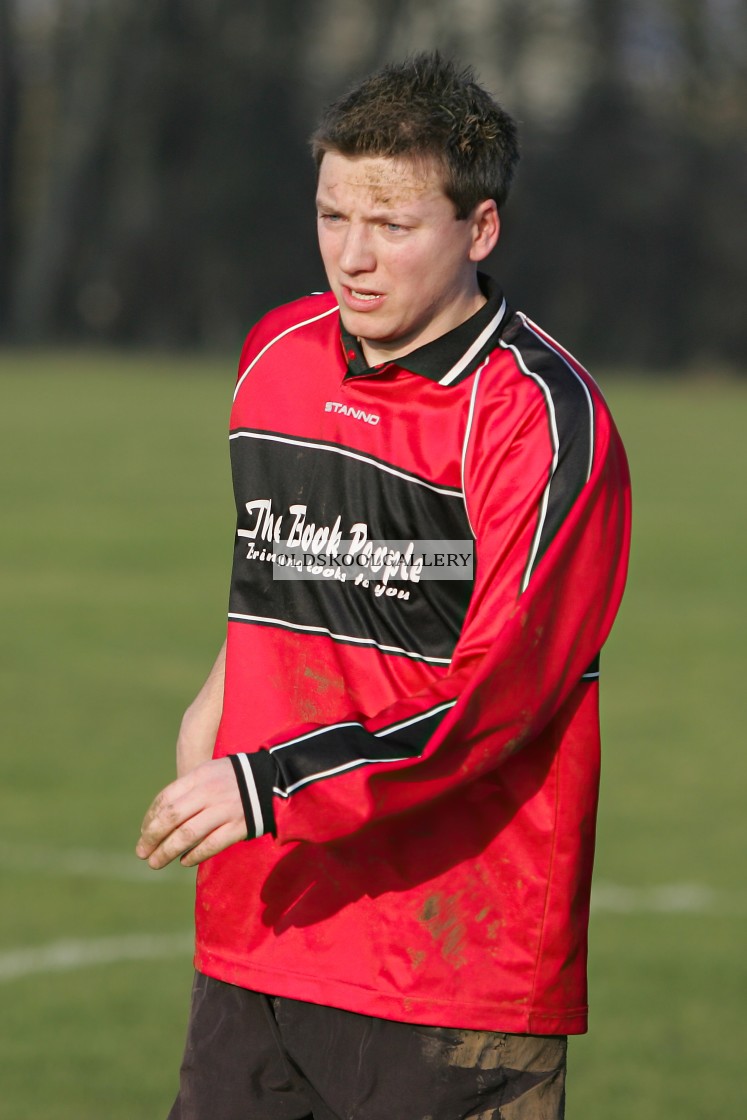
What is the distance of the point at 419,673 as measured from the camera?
2584 mm

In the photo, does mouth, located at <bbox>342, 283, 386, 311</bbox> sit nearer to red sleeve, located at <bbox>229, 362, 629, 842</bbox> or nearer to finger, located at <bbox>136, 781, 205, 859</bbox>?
red sleeve, located at <bbox>229, 362, 629, 842</bbox>

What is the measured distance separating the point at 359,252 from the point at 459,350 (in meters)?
0.19

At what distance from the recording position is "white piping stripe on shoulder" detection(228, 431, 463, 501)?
2535 millimetres

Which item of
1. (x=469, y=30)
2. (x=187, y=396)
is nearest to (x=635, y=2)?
(x=469, y=30)

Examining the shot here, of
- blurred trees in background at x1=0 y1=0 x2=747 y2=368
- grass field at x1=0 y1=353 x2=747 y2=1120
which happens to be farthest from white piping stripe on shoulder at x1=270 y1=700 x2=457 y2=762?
blurred trees in background at x1=0 y1=0 x2=747 y2=368

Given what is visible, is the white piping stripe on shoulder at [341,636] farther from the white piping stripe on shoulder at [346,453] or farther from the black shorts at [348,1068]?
the black shorts at [348,1068]

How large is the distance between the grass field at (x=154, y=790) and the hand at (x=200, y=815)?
7.77 feet

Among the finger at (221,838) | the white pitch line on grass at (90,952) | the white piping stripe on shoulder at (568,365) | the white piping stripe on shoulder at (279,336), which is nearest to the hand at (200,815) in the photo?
the finger at (221,838)

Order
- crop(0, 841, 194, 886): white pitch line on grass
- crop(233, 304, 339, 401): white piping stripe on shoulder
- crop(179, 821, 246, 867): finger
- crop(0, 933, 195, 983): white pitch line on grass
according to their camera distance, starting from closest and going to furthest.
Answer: crop(179, 821, 246, 867): finger → crop(233, 304, 339, 401): white piping stripe on shoulder → crop(0, 933, 195, 983): white pitch line on grass → crop(0, 841, 194, 886): white pitch line on grass

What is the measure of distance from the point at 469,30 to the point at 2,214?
12553 millimetres

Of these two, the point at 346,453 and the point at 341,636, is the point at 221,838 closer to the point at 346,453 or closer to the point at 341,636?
the point at 341,636

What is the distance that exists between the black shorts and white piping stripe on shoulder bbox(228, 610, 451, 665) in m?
0.51

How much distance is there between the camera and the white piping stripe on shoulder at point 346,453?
8.32ft

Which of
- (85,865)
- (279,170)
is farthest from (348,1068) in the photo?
(279,170)
